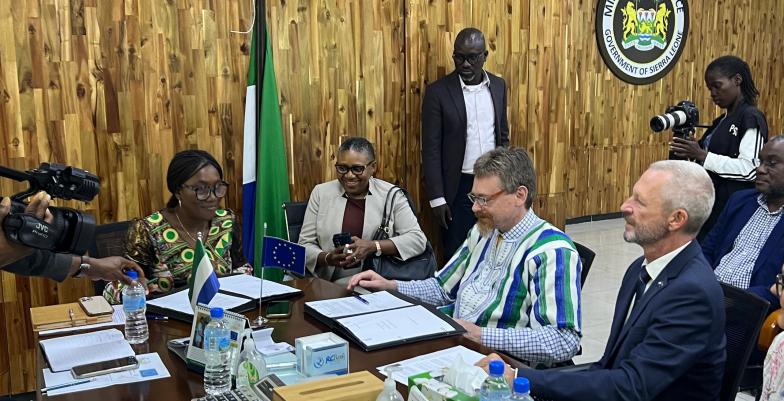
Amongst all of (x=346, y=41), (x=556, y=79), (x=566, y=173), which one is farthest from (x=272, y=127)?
(x=566, y=173)

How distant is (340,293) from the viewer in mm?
2586

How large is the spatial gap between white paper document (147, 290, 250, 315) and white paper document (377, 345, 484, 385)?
2.40 feet

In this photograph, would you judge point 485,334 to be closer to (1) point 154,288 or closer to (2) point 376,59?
(1) point 154,288

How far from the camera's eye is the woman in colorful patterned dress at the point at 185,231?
284 centimetres

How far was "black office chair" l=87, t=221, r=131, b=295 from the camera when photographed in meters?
2.90

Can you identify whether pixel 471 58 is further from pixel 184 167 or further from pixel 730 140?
pixel 184 167

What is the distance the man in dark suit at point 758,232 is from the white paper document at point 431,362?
1638 millimetres

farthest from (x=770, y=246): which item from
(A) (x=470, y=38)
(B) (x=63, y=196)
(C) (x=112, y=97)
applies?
(C) (x=112, y=97)

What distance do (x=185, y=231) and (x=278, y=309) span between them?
78 cm

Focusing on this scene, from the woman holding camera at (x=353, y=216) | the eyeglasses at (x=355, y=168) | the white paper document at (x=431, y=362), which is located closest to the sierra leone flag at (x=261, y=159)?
the woman holding camera at (x=353, y=216)

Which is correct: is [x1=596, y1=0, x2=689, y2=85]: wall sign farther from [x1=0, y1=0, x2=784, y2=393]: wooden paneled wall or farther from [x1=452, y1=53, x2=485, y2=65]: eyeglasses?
[x1=452, y1=53, x2=485, y2=65]: eyeglasses

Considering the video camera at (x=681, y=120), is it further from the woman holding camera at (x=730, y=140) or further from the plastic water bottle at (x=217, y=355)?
the plastic water bottle at (x=217, y=355)

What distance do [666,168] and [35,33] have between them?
9.44 feet

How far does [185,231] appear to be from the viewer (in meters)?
2.92
